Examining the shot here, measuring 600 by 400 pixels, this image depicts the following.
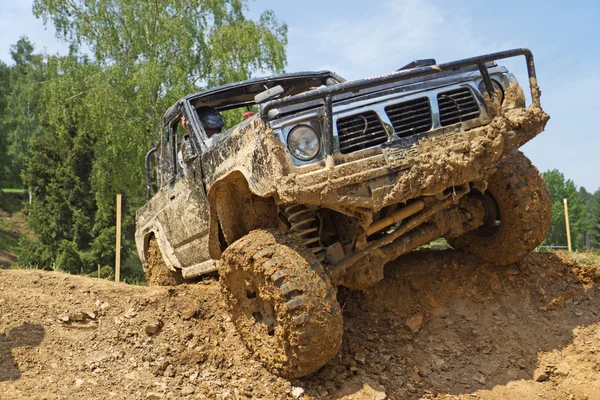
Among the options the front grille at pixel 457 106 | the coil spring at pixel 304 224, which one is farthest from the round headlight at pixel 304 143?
the front grille at pixel 457 106

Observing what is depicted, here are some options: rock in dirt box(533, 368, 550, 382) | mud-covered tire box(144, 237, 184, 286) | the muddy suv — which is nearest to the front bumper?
the muddy suv

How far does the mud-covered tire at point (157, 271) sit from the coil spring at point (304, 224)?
8.36 ft

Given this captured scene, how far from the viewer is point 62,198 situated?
2158 cm

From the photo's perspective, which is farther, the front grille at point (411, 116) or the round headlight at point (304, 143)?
the front grille at point (411, 116)

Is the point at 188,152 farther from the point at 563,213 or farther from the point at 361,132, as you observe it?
the point at 563,213

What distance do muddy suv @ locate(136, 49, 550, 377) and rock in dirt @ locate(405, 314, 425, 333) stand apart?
27.7 inches

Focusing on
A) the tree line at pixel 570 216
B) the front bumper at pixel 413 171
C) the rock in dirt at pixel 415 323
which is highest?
the front bumper at pixel 413 171

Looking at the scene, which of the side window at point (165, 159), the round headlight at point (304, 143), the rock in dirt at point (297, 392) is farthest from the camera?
the side window at point (165, 159)

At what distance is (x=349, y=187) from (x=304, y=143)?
1.39 ft

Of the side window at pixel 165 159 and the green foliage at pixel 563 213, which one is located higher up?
the side window at pixel 165 159

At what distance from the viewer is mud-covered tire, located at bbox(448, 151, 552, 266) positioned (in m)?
4.62

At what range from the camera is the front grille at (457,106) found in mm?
4023

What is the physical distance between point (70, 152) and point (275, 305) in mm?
19939

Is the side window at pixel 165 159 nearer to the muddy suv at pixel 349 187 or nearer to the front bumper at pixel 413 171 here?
the muddy suv at pixel 349 187
